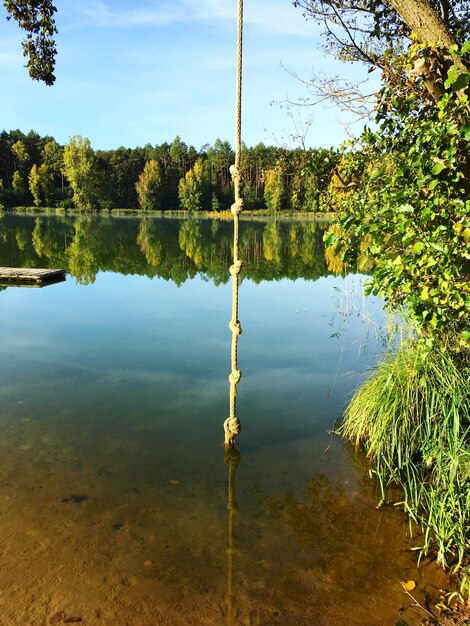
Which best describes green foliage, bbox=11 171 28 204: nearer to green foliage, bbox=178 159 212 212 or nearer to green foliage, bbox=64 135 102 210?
green foliage, bbox=64 135 102 210

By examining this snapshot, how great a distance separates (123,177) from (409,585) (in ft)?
310

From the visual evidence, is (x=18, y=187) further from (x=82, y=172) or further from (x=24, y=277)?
(x=24, y=277)

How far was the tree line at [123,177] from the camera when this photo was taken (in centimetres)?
7900

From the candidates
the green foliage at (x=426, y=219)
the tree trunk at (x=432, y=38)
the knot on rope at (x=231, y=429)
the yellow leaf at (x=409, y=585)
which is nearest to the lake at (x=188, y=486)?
the yellow leaf at (x=409, y=585)

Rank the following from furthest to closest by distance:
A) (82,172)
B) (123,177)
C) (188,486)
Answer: (123,177), (82,172), (188,486)

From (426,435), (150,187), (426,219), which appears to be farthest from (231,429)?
(150,187)

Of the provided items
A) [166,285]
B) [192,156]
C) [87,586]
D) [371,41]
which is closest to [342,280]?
[166,285]

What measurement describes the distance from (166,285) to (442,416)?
13235 mm

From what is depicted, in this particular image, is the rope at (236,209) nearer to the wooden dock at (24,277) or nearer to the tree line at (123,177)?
the wooden dock at (24,277)

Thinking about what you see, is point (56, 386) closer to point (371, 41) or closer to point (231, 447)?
point (231, 447)

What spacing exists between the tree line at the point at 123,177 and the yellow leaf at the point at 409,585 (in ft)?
231

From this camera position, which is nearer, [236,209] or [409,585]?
[409,585]

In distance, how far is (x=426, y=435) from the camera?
14.4 feet

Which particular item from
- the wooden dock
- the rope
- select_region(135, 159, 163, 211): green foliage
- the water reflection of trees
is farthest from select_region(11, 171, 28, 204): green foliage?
the rope
